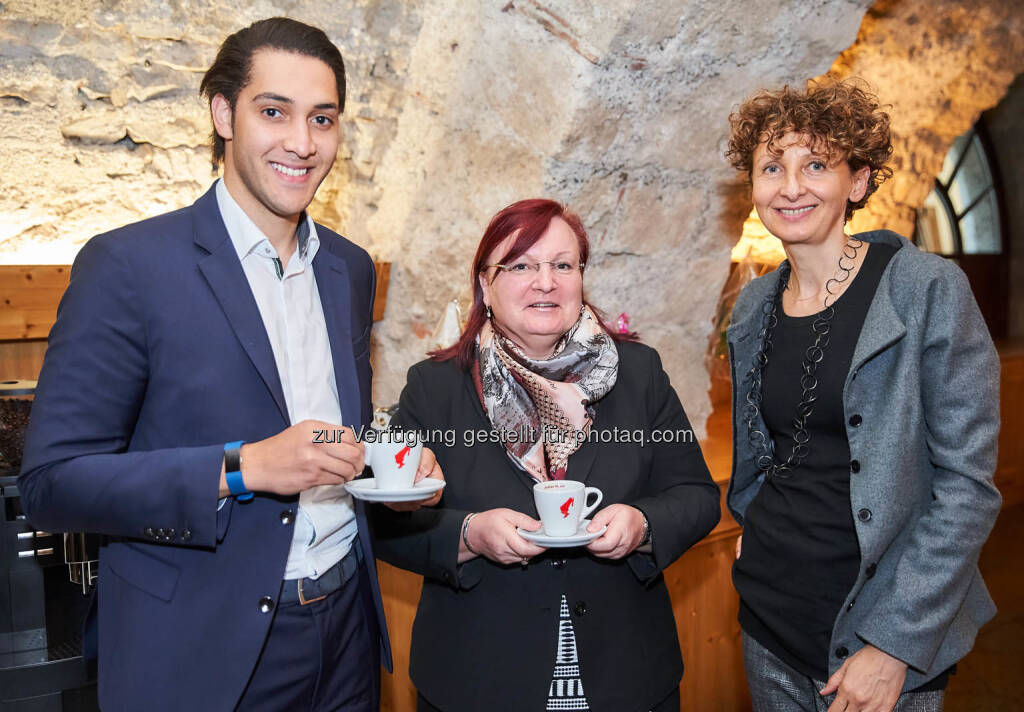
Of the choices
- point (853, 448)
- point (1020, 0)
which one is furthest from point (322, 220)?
point (1020, 0)

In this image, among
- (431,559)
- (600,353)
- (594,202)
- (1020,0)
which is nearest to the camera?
(431,559)

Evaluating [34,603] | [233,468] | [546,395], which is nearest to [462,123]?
[546,395]

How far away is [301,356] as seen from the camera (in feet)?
4.61

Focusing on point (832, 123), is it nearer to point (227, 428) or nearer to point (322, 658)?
point (227, 428)

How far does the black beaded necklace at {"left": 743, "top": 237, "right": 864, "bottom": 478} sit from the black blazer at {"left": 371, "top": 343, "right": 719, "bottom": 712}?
0.13 m

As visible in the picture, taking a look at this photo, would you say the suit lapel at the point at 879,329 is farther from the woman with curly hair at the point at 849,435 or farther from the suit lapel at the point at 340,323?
the suit lapel at the point at 340,323

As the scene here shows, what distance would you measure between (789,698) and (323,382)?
1.09 metres

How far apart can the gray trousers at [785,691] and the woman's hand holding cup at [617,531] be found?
0.41 meters


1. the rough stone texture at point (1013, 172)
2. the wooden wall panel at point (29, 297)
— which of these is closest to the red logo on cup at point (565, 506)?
the wooden wall panel at point (29, 297)

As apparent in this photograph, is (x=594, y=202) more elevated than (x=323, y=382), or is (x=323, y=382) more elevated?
(x=594, y=202)

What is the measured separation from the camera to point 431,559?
5.07ft

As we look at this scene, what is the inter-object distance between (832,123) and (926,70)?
2625 millimetres

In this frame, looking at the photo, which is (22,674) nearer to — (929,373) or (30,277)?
(30,277)

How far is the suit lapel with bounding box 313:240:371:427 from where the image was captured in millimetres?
1441
